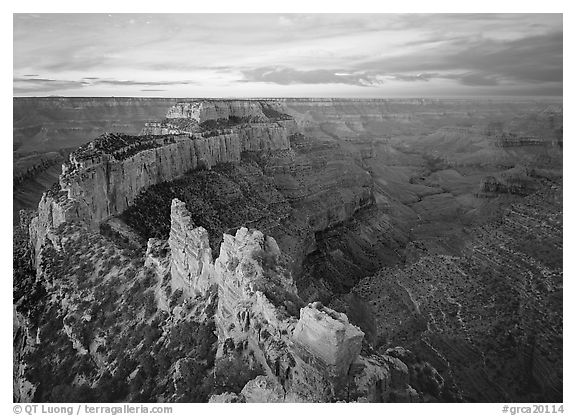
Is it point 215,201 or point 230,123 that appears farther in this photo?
point 230,123

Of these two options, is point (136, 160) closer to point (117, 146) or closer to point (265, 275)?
point (117, 146)

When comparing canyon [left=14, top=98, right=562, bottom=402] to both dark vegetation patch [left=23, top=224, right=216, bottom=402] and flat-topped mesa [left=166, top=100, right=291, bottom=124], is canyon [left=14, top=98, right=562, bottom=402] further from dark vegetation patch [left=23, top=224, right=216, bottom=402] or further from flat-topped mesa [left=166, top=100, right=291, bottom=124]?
flat-topped mesa [left=166, top=100, right=291, bottom=124]

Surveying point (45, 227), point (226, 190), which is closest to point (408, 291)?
point (226, 190)

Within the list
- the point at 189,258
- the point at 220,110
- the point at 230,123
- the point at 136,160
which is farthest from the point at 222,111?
the point at 189,258

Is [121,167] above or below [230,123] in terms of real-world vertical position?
below

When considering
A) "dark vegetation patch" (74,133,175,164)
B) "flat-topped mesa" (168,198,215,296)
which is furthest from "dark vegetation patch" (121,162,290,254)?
"flat-topped mesa" (168,198,215,296)

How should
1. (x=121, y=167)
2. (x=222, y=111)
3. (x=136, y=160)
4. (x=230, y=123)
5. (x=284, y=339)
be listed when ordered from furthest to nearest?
(x=222, y=111), (x=230, y=123), (x=136, y=160), (x=121, y=167), (x=284, y=339)

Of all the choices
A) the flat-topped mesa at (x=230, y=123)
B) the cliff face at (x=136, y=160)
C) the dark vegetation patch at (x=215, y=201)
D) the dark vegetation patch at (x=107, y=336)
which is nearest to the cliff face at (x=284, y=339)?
the dark vegetation patch at (x=107, y=336)

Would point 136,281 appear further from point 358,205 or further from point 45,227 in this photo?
point 358,205
